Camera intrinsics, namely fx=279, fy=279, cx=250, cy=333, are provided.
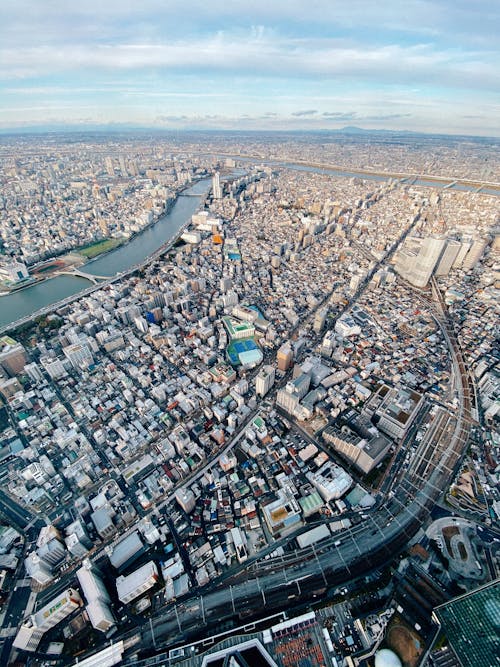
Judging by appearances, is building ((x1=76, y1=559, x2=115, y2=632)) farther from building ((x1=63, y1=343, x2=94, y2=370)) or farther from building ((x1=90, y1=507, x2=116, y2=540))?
building ((x1=63, y1=343, x2=94, y2=370))

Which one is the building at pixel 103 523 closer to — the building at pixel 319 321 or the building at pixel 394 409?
the building at pixel 394 409

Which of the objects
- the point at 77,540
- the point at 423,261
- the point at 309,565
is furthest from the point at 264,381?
the point at 423,261

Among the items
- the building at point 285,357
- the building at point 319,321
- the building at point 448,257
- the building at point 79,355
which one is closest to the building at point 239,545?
the building at point 285,357

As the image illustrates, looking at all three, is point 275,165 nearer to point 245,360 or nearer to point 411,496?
point 245,360

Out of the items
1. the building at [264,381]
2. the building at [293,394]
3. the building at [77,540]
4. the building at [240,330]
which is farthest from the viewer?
the building at [240,330]

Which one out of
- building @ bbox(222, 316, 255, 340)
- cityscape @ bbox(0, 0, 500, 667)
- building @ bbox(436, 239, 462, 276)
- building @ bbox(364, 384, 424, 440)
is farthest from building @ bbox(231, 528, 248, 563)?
building @ bbox(436, 239, 462, 276)

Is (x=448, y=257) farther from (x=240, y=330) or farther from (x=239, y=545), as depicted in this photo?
(x=239, y=545)
